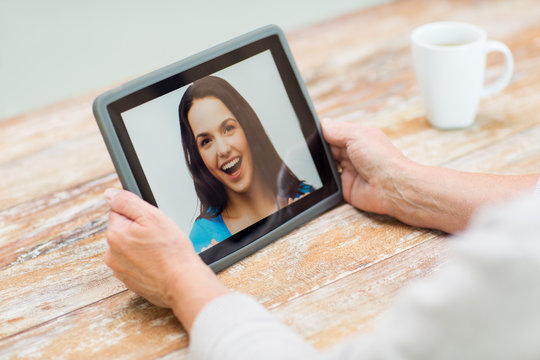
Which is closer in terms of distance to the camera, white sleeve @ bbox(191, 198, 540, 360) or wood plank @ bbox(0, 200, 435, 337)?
white sleeve @ bbox(191, 198, 540, 360)

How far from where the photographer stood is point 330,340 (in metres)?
0.62

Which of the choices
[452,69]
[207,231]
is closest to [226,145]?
[207,231]

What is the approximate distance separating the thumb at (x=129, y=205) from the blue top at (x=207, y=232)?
0.08m

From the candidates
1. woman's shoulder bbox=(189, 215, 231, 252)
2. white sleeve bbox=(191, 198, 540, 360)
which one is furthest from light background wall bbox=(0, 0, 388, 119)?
white sleeve bbox=(191, 198, 540, 360)

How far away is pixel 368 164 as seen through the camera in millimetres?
828

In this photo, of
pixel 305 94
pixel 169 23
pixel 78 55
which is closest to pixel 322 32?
pixel 169 23

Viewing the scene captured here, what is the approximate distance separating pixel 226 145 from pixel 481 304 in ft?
1.49

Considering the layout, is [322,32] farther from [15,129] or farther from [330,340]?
[330,340]

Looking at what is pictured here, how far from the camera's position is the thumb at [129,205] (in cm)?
67

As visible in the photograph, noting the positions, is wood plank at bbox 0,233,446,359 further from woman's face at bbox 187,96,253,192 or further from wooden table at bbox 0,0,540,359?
woman's face at bbox 187,96,253,192

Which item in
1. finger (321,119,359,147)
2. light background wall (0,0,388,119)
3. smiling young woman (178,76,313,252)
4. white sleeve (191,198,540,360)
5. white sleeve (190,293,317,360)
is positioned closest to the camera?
white sleeve (191,198,540,360)

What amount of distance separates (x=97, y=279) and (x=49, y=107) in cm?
64

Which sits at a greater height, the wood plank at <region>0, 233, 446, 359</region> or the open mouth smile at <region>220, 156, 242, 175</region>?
the open mouth smile at <region>220, 156, 242, 175</region>

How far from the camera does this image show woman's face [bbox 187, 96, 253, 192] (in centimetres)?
74
